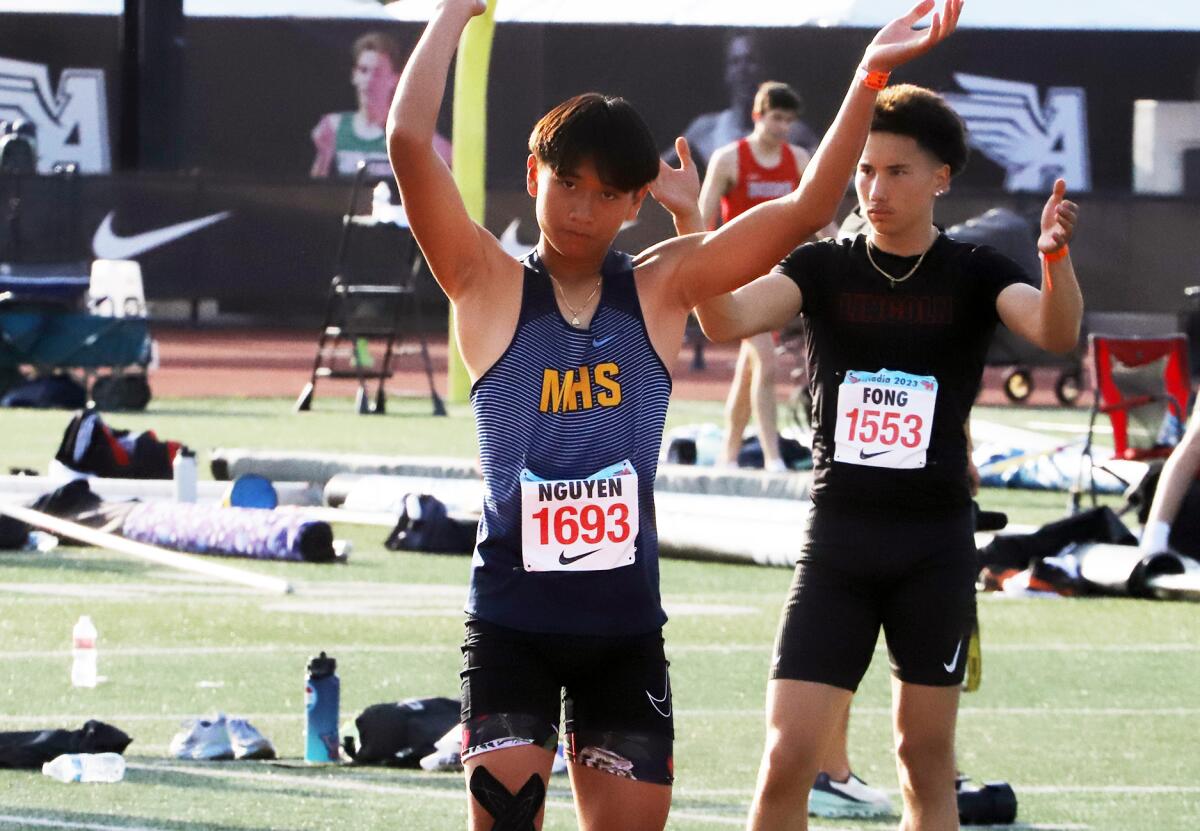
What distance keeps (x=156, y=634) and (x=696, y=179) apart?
5.32 meters

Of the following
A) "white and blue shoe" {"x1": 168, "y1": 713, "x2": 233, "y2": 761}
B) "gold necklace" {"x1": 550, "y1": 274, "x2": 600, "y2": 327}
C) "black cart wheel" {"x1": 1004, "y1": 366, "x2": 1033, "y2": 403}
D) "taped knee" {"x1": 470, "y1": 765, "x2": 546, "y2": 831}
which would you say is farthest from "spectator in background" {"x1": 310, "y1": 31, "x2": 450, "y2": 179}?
"taped knee" {"x1": 470, "y1": 765, "x2": 546, "y2": 831}

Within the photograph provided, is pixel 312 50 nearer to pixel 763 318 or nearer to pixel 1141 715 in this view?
pixel 1141 715

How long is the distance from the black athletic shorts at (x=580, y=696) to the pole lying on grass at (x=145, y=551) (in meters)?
6.54

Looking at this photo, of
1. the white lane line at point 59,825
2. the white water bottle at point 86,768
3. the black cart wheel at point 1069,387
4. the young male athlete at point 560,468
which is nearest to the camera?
the young male athlete at point 560,468

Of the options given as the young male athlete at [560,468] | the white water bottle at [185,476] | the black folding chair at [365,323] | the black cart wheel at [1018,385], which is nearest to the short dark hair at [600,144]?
the young male athlete at [560,468]

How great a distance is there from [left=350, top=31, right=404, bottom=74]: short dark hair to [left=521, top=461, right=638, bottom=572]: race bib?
27.6 m

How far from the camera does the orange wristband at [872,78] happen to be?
460 centimetres

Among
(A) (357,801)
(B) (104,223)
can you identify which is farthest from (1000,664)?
(B) (104,223)

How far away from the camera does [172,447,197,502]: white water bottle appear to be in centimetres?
1284

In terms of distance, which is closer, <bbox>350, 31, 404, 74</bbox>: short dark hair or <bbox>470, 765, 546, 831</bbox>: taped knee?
<bbox>470, 765, 546, 831</bbox>: taped knee

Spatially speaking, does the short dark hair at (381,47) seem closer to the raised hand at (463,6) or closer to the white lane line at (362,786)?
the white lane line at (362,786)

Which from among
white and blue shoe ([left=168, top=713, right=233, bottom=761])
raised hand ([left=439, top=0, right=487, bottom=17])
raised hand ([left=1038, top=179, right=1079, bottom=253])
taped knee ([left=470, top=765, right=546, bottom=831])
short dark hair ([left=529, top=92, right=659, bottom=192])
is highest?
raised hand ([left=439, top=0, right=487, bottom=17])

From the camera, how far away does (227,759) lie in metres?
7.20

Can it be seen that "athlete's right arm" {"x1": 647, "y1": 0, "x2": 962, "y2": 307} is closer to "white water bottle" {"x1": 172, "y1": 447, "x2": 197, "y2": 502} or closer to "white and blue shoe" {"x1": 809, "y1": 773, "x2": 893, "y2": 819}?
"white and blue shoe" {"x1": 809, "y1": 773, "x2": 893, "y2": 819}
